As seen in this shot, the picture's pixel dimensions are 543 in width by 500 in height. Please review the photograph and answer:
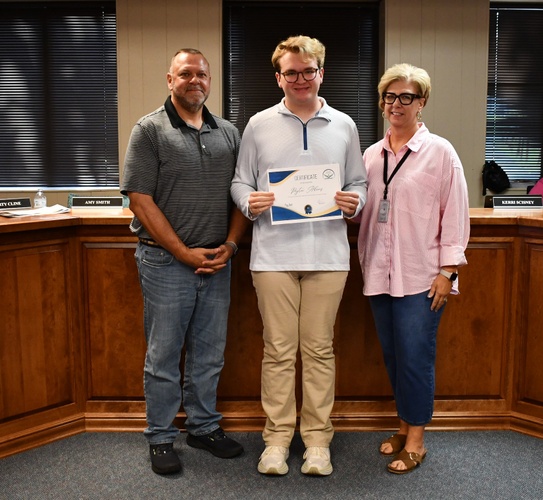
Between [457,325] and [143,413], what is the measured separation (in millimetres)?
1380

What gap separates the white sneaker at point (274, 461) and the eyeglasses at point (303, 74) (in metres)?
1.30

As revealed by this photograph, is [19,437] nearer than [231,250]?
No

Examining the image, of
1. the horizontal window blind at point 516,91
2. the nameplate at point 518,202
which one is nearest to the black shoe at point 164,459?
the nameplate at point 518,202

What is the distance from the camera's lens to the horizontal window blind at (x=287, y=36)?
5.93 m

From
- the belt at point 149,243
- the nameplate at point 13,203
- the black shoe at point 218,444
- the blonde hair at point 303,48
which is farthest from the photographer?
the nameplate at point 13,203

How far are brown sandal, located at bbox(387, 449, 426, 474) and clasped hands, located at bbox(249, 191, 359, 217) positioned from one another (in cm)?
94

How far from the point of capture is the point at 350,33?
5.98 meters

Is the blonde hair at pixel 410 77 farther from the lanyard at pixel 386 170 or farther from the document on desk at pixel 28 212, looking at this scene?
the document on desk at pixel 28 212

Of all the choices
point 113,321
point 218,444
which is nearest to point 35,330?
point 113,321

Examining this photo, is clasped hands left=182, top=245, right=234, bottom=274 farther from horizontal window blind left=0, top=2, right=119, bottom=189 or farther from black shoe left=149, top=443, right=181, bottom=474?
horizontal window blind left=0, top=2, right=119, bottom=189

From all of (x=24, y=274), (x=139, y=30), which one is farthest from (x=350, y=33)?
(x=24, y=274)

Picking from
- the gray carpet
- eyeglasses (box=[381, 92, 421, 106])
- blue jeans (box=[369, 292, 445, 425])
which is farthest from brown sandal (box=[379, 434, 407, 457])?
eyeglasses (box=[381, 92, 421, 106])

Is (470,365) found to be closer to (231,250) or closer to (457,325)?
(457,325)

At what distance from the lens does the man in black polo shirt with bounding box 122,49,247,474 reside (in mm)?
2109
